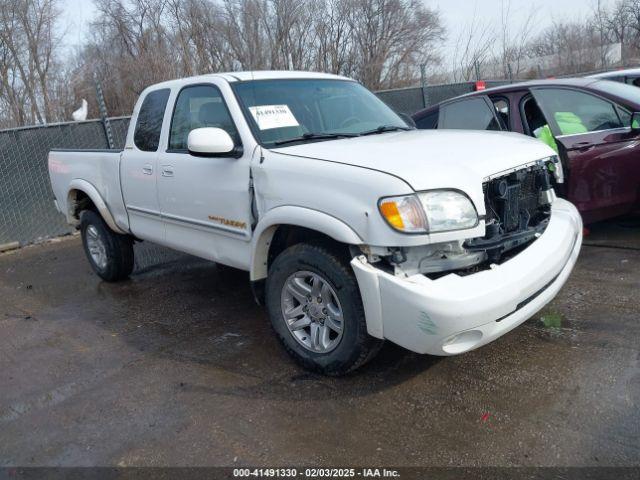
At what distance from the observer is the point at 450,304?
2.77 meters

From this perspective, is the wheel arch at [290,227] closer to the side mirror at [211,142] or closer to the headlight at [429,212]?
the headlight at [429,212]

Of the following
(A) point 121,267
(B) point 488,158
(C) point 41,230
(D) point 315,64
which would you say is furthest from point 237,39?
(B) point 488,158

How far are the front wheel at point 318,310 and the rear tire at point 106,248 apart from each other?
283 cm

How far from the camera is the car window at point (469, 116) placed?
618cm

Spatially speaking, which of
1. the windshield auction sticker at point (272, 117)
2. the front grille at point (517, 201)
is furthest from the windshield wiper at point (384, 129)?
the front grille at point (517, 201)

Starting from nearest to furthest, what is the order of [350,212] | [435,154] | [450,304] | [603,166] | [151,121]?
[450,304] < [350,212] < [435,154] < [151,121] < [603,166]

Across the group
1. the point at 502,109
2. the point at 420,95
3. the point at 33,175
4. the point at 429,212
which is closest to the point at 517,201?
the point at 429,212

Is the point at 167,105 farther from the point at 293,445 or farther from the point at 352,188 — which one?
the point at 293,445

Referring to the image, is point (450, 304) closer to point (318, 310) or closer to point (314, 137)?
point (318, 310)

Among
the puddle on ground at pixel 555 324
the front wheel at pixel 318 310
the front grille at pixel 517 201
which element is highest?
the front grille at pixel 517 201

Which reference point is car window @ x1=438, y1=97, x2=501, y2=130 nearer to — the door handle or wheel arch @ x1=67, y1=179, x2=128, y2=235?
the door handle

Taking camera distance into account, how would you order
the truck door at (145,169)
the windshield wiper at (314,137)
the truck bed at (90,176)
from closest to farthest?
the windshield wiper at (314,137) < the truck door at (145,169) < the truck bed at (90,176)

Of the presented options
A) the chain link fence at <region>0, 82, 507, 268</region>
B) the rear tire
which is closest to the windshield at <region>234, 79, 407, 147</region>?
the rear tire

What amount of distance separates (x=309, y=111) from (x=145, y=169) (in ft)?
5.05
